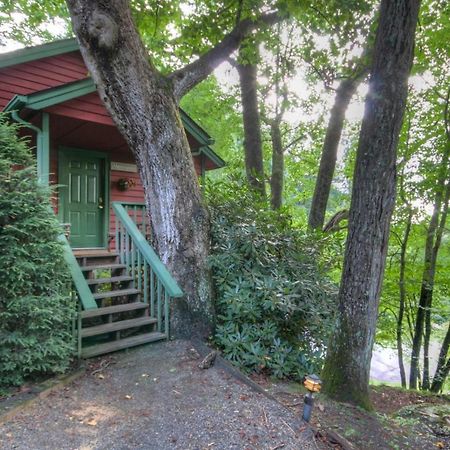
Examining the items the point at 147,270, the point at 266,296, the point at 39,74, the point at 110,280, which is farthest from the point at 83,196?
the point at 266,296

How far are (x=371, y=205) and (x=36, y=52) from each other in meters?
7.51

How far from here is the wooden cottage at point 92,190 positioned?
441 centimetres

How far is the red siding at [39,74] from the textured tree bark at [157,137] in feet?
12.5

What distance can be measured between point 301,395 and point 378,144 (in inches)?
106

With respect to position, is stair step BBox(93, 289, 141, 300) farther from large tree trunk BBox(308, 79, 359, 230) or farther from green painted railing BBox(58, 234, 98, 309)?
large tree trunk BBox(308, 79, 359, 230)

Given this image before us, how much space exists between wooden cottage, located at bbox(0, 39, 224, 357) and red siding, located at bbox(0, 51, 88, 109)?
2cm

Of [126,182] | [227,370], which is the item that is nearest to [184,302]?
[227,370]

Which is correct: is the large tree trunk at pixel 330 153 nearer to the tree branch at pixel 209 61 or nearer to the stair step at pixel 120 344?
the tree branch at pixel 209 61

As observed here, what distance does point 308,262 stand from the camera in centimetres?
540

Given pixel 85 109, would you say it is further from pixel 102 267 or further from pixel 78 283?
pixel 78 283

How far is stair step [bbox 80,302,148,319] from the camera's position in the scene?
4.20 metres

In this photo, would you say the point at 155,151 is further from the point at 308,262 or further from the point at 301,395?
the point at 301,395

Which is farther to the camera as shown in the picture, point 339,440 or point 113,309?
point 113,309

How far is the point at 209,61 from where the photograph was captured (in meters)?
5.23
